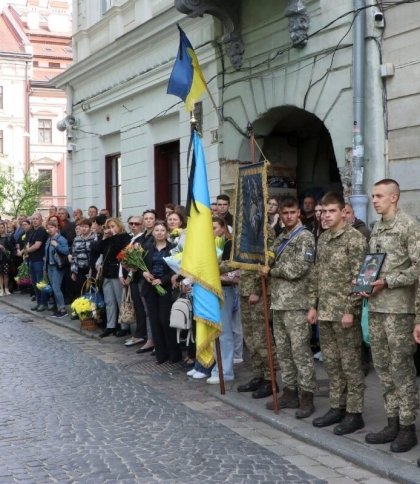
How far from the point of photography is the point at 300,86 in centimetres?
1139

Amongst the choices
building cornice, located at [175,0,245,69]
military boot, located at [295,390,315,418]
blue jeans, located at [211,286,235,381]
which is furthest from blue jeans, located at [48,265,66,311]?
military boot, located at [295,390,315,418]

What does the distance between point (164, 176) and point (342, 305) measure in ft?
34.4

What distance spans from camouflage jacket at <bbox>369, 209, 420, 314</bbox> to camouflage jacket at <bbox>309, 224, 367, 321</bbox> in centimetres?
40

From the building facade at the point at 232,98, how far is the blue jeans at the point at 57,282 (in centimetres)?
274

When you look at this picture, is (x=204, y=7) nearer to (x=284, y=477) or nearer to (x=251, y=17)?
(x=251, y=17)

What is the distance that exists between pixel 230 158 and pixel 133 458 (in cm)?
794

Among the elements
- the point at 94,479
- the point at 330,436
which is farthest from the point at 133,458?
the point at 330,436

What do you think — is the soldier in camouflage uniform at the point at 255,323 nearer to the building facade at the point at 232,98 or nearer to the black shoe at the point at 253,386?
the black shoe at the point at 253,386

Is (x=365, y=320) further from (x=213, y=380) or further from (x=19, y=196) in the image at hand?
(x=19, y=196)

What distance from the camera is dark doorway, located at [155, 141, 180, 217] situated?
1645 cm

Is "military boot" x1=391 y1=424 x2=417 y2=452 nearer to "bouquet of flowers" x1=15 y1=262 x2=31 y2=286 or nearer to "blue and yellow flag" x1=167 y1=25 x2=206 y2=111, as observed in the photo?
"blue and yellow flag" x1=167 y1=25 x2=206 y2=111

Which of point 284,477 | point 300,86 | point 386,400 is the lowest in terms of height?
point 284,477

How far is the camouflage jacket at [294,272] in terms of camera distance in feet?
23.1

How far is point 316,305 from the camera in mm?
6832
